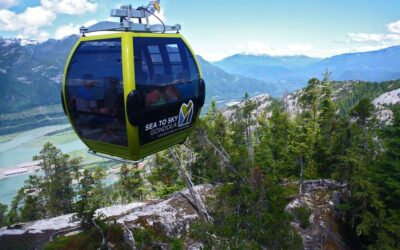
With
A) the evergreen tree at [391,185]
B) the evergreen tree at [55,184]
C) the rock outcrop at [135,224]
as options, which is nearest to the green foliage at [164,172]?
the rock outcrop at [135,224]

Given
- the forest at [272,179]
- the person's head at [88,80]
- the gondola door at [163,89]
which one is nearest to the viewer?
the gondola door at [163,89]

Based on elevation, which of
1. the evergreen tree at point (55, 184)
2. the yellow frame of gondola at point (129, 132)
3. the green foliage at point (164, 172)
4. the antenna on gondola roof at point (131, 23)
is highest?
the antenna on gondola roof at point (131, 23)

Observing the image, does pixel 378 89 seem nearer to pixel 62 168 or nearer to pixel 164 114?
pixel 62 168

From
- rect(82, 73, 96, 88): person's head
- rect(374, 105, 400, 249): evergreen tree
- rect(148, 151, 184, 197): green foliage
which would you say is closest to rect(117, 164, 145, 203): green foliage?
rect(148, 151, 184, 197): green foliage

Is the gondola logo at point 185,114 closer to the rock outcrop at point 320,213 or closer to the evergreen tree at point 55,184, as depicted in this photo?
the rock outcrop at point 320,213

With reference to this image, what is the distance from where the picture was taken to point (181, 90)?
848 cm

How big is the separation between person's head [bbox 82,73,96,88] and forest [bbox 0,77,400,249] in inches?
267

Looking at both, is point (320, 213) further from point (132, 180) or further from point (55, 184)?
point (55, 184)

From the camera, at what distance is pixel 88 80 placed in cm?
769

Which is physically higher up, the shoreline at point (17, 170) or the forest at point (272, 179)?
the forest at point (272, 179)

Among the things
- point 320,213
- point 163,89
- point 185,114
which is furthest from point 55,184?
point 163,89

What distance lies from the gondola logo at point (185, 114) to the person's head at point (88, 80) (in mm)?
2238

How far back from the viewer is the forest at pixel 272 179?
14000 mm

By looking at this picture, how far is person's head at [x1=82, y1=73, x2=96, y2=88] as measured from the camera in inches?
300
